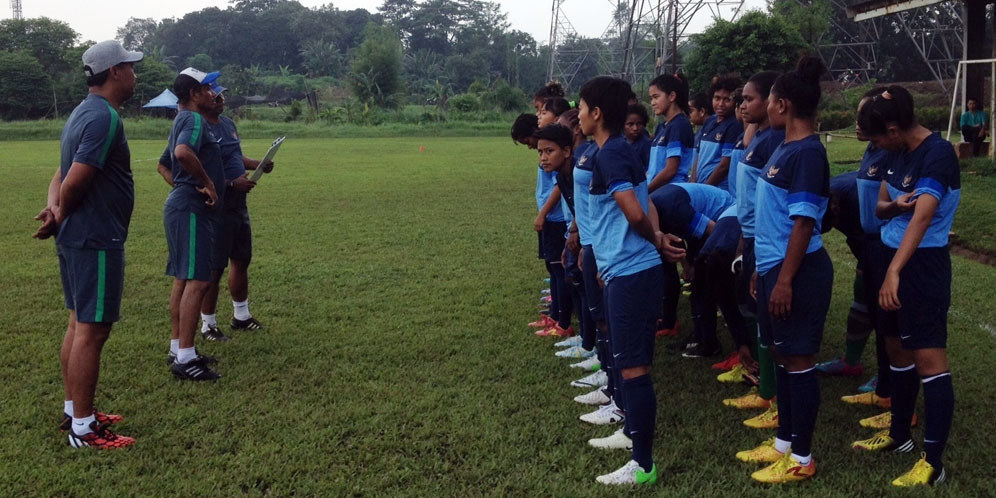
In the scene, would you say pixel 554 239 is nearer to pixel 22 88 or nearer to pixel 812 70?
pixel 812 70

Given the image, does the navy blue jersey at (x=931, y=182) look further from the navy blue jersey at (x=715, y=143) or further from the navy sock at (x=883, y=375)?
the navy blue jersey at (x=715, y=143)

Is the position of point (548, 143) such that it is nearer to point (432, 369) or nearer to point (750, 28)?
point (432, 369)

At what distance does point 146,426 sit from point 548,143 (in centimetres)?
271

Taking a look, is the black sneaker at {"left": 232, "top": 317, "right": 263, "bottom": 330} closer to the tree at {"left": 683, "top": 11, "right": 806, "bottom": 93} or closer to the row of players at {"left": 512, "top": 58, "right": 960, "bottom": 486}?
the row of players at {"left": 512, "top": 58, "right": 960, "bottom": 486}

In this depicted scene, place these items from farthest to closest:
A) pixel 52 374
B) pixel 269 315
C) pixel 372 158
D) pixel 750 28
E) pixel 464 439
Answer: pixel 750 28 → pixel 372 158 → pixel 269 315 → pixel 52 374 → pixel 464 439

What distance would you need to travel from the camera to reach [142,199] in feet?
47.3

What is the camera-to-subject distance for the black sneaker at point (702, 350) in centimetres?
558

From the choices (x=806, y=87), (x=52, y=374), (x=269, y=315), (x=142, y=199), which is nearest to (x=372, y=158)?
(x=142, y=199)

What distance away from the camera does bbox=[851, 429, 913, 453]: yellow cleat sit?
3.90 meters

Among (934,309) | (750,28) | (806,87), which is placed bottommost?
(934,309)

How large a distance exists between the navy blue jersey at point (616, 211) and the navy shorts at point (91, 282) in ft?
8.29

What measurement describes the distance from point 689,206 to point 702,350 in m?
1.11

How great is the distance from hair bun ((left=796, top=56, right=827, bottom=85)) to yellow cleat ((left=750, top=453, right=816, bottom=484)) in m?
1.72

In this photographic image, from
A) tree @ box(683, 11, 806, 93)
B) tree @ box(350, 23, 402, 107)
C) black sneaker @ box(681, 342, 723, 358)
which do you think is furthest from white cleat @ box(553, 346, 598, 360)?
tree @ box(350, 23, 402, 107)
